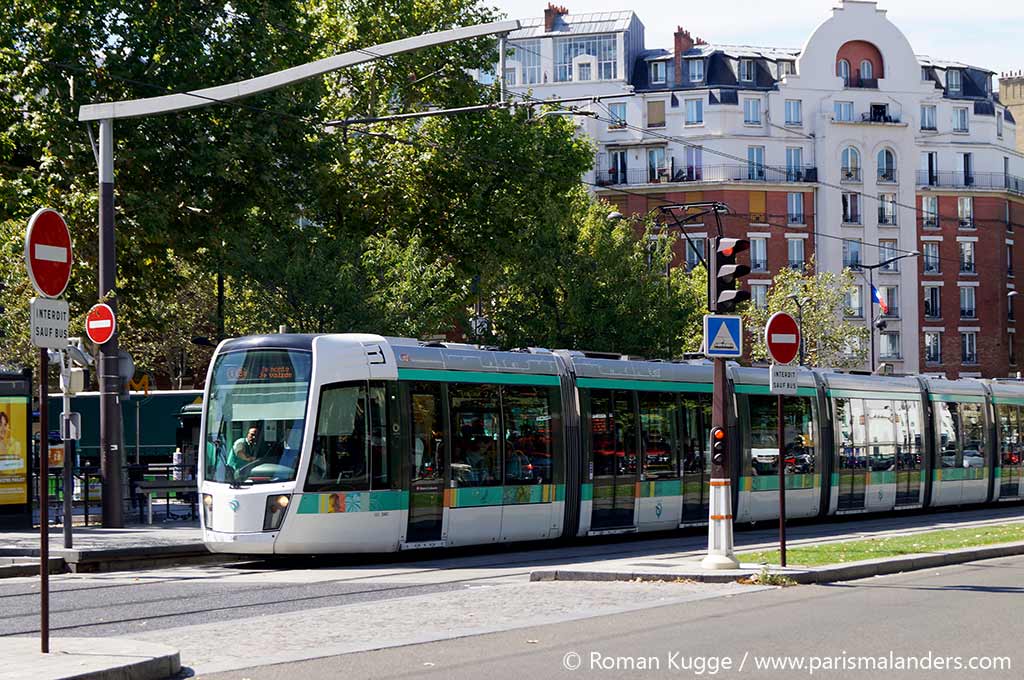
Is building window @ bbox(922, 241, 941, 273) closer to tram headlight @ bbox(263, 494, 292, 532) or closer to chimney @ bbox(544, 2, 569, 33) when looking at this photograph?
chimney @ bbox(544, 2, 569, 33)

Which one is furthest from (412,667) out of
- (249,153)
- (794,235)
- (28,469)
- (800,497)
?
(794,235)

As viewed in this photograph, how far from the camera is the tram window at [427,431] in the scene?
2006cm

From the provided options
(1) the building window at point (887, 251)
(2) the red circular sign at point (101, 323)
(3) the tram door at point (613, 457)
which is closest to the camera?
(2) the red circular sign at point (101, 323)

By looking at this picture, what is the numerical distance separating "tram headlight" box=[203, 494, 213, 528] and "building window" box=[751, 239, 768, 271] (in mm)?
64553

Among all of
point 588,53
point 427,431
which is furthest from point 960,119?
point 427,431

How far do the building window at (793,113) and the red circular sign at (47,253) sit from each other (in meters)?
77.0

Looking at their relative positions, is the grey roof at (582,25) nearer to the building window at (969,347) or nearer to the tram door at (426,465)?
the building window at (969,347)

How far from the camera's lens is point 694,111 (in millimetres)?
84125

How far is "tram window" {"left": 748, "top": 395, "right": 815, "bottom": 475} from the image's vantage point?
26.8m

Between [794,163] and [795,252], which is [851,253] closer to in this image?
[795,252]

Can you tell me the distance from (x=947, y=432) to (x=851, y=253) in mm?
52601

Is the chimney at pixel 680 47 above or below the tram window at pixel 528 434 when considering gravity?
above

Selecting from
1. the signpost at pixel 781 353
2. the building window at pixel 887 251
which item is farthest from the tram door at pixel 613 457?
the building window at pixel 887 251

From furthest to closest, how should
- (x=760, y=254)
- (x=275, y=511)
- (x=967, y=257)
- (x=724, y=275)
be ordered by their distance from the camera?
1. (x=967, y=257)
2. (x=760, y=254)
3. (x=275, y=511)
4. (x=724, y=275)
